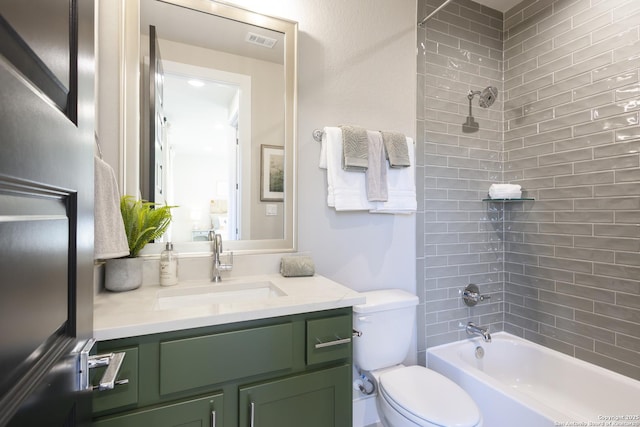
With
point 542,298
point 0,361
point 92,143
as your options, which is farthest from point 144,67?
point 542,298

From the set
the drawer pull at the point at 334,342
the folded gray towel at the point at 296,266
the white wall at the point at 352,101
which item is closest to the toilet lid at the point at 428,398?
the drawer pull at the point at 334,342

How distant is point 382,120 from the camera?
189 cm

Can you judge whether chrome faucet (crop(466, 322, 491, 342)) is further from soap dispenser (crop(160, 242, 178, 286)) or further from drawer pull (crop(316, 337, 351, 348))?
soap dispenser (crop(160, 242, 178, 286))

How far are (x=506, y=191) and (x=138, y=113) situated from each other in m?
2.25

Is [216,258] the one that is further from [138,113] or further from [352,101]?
[352,101]

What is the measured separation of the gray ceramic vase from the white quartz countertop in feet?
0.08

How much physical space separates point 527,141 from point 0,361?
2.65m

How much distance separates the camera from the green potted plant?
4.01 feet

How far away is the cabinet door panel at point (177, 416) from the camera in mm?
873

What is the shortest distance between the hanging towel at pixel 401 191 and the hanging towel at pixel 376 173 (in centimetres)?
6

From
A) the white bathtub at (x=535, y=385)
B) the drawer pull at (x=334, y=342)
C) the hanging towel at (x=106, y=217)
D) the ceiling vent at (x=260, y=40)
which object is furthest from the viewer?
the ceiling vent at (x=260, y=40)

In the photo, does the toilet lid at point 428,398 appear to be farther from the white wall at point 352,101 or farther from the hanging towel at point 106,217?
the hanging towel at point 106,217

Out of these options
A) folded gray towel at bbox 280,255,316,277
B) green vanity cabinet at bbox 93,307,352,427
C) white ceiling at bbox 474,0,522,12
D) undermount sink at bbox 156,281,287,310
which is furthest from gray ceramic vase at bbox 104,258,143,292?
white ceiling at bbox 474,0,522,12

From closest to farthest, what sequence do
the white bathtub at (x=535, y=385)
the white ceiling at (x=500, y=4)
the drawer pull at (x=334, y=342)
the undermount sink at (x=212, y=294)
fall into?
the drawer pull at (x=334, y=342)
the undermount sink at (x=212, y=294)
the white bathtub at (x=535, y=385)
the white ceiling at (x=500, y=4)
